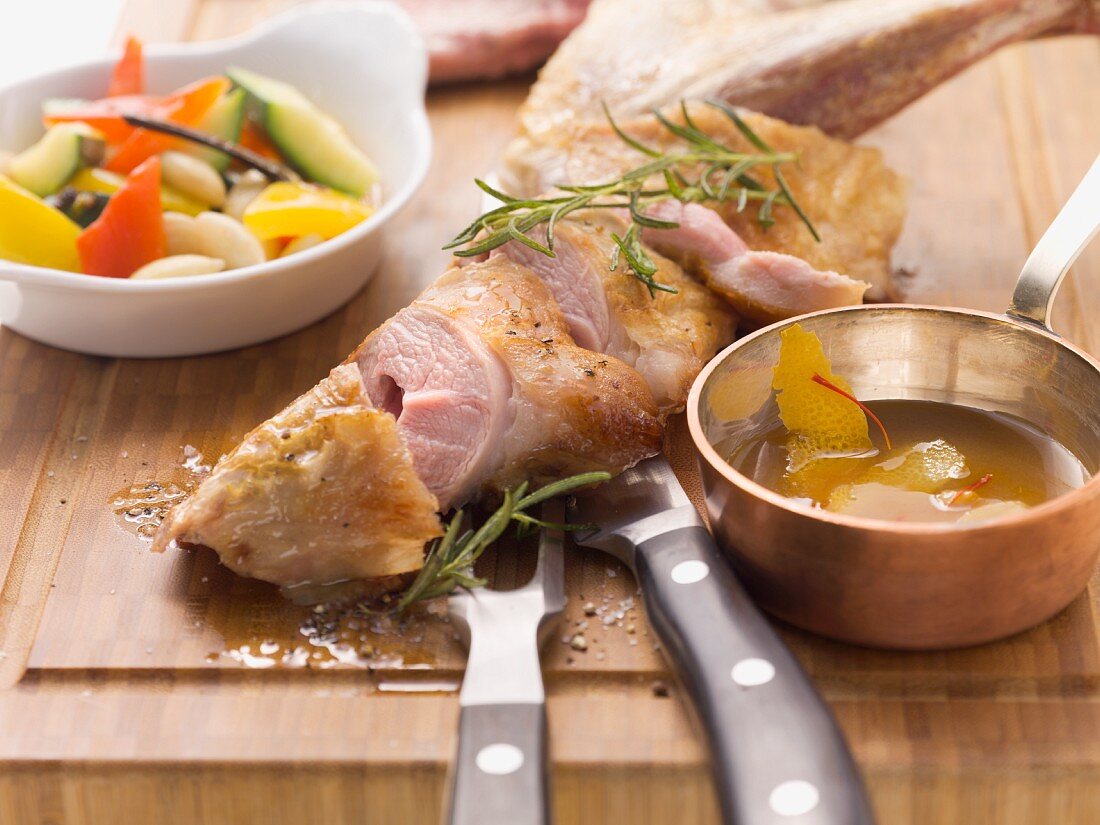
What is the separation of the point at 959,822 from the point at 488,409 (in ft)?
3.06

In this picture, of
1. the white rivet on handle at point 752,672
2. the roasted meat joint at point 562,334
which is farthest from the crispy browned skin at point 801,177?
the white rivet on handle at point 752,672

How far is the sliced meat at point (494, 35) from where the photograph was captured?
12.3ft

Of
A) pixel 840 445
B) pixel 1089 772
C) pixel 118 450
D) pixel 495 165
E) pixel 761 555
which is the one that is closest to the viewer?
pixel 1089 772

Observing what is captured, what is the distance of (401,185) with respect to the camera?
309cm

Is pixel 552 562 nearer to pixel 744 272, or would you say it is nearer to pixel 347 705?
pixel 347 705

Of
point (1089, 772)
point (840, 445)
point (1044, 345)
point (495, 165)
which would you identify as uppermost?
point (1044, 345)

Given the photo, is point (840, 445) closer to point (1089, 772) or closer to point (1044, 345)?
point (1044, 345)

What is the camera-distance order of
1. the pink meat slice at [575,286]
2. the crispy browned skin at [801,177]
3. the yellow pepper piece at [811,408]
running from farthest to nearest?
the crispy browned skin at [801,177] < the pink meat slice at [575,286] < the yellow pepper piece at [811,408]

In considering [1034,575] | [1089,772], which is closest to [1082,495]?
[1034,575]

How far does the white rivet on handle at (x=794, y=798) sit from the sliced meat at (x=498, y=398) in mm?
723

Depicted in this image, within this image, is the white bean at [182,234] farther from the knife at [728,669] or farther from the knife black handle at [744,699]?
the knife black handle at [744,699]

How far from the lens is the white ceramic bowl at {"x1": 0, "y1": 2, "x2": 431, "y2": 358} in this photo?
2.62 m

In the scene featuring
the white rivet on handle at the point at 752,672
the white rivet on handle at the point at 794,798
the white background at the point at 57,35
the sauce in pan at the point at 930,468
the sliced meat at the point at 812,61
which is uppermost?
the sliced meat at the point at 812,61

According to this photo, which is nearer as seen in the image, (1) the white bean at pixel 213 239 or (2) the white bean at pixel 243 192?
(1) the white bean at pixel 213 239
